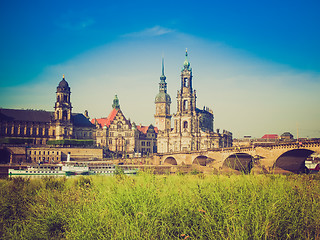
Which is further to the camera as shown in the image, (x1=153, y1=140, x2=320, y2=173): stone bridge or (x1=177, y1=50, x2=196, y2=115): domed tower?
(x1=177, y1=50, x2=196, y2=115): domed tower

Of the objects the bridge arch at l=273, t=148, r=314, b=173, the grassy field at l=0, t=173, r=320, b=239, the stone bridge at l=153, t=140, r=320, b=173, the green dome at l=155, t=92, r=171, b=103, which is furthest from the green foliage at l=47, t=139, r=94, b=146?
the grassy field at l=0, t=173, r=320, b=239

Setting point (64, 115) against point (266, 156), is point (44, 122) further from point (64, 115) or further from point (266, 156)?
point (266, 156)

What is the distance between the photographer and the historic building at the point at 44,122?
86.2 metres

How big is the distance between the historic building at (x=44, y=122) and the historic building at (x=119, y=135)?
7630 millimetres

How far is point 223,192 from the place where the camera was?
11.5 metres

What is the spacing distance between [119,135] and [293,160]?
54.4 m

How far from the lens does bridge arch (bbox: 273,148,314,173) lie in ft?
167

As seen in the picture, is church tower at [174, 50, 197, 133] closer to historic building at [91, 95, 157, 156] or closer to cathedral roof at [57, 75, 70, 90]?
historic building at [91, 95, 157, 156]

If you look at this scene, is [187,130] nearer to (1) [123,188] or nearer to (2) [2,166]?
(2) [2,166]

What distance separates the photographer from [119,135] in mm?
99000

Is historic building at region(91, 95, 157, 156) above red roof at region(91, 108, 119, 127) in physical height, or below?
below

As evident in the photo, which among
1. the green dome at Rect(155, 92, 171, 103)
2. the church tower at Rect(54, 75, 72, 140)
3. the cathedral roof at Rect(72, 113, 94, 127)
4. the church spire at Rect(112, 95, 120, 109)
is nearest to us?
the church tower at Rect(54, 75, 72, 140)

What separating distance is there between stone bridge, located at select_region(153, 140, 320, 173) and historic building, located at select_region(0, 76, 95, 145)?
116 ft

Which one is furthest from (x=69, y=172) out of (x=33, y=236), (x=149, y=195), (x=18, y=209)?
(x=149, y=195)
